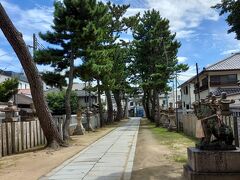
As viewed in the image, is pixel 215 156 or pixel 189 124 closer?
pixel 215 156

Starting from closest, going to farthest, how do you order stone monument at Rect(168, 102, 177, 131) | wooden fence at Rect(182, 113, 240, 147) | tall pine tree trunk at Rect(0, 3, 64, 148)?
wooden fence at Rect(182, 113, 240, 147) < tall pine tree trunk at Rect(0, 3, 64, 148) < stone monument at Rect(168, 102, 177, 131)

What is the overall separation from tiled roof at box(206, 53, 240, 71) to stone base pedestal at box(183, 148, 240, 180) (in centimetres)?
3921

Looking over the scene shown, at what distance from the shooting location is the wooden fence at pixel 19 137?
17.5 metres

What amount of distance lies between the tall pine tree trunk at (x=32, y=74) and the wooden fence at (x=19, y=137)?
104cm

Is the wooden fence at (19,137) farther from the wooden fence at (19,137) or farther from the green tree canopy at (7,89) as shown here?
the green tree canopy at (7,89)

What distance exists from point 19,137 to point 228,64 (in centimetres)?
3384

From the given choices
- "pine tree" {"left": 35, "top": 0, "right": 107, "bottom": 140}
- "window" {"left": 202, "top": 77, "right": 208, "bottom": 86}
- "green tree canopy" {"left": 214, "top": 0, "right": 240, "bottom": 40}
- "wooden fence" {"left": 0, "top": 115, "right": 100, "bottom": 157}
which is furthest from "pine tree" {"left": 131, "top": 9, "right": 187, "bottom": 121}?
"green tree canopy" {"left": 214, "top": 0, "right": 240, "bottom": 40}

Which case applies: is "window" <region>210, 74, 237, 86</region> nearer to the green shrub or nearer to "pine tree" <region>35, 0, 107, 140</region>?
the green shrub

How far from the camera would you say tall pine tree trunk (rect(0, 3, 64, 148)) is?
17.9m

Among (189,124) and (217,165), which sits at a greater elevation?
(189,124)

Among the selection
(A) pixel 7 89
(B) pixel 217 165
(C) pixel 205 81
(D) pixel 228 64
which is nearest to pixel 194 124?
(B) pixel 217 165

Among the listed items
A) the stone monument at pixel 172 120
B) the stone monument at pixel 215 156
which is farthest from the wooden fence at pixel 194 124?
the stone monument at pixel 215 156

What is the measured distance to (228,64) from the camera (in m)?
47.8

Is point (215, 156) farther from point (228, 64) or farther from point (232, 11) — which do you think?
point (228, 64)
